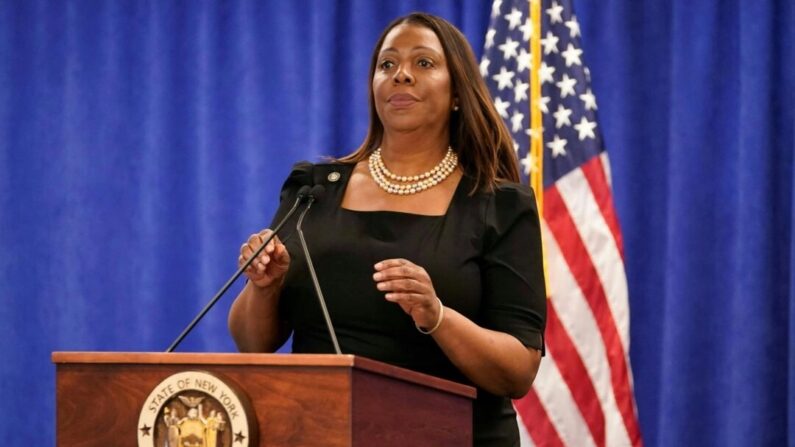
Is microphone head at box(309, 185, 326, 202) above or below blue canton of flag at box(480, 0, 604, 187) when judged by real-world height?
below

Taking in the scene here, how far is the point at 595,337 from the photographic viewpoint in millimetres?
3912

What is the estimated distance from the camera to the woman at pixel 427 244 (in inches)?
86.4

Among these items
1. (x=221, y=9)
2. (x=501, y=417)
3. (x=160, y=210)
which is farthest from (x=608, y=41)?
(x=501, y=417)

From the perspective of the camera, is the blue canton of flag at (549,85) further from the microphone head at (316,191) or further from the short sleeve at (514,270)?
the microphone head at (316,191)

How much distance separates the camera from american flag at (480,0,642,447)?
390 cm

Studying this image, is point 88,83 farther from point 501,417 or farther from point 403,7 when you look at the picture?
point 501,417

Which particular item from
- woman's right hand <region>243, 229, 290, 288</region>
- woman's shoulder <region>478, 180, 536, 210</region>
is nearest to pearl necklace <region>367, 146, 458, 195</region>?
woman's shoulder <region>478, 180, 536, 210</region>

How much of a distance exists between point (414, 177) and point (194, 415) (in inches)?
35.3

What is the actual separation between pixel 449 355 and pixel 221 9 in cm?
304

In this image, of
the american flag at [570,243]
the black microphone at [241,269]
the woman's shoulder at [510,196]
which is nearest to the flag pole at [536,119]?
the american flag at [570,243]

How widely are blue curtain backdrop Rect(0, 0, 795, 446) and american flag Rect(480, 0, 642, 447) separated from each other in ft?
1.01

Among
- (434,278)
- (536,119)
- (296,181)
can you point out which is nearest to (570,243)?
(536,119)

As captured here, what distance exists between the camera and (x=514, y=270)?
2.25 metres

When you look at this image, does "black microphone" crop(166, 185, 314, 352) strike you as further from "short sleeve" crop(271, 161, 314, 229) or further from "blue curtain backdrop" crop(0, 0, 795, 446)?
"blue curtain backdrop" crop(0, 0, 795, 446)
